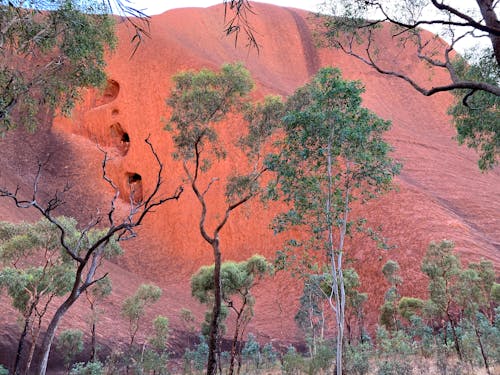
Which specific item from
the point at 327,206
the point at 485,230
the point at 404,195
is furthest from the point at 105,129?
the point at 327,206

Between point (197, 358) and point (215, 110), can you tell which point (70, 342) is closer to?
point (197, 358)

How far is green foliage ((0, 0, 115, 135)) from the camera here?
24.0 feet

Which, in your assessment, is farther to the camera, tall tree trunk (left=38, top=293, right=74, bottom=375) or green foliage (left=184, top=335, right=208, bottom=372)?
green foliage (left=184, top=335, right=208, bottom=372)

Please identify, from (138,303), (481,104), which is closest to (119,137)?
(138,303)

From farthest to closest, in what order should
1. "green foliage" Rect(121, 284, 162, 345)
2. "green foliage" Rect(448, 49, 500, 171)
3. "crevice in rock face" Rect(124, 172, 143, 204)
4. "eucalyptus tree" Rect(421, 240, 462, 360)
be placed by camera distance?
"crevice in rock face" Rect(124, 172, 143, 204)
"green foliage" Rect(121, 284, 162, 345)
"eucalyptus tree" Rect(421, 240, 462, 360)
"green foliage" Rect(448, 49, 500, 171)

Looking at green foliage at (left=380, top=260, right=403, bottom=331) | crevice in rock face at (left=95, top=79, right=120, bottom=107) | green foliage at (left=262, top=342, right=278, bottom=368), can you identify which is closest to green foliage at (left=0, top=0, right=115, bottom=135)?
green foliage at (left=262, top=342, right=278, bottom=368)

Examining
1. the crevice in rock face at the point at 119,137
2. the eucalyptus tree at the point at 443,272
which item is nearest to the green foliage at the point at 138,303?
the eucalyptus tree at the point at 443,272

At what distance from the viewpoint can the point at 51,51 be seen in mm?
9289

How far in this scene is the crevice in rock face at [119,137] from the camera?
5156cm

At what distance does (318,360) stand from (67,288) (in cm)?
1006

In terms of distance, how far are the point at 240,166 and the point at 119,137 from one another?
2134cm

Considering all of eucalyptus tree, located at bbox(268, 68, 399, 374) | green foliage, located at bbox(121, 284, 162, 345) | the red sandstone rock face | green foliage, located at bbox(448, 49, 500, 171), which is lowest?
green foliage, located at bbox(121, 284, 162, 345)

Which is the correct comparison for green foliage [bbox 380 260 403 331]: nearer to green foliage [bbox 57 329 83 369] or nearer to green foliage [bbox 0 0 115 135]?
green foliage [bbox 57 329 83 369]

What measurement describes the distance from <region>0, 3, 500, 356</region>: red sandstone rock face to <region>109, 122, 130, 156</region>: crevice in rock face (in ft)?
0.44
